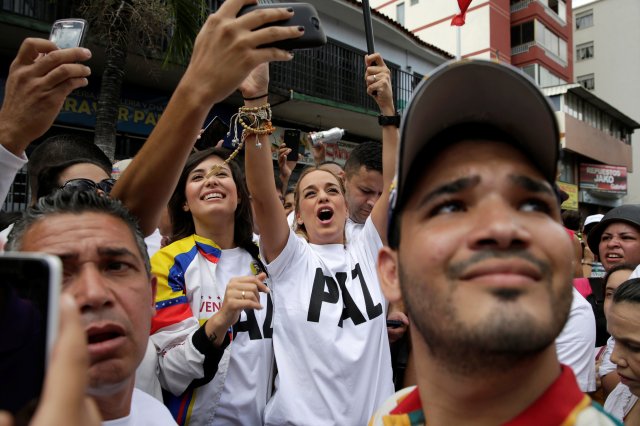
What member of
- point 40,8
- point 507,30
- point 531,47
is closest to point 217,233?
point 40,8

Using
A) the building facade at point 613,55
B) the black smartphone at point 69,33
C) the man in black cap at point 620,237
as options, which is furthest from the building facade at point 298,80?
the building facade at point 613,55

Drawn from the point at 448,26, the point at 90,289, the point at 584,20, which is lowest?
the point at 90,289

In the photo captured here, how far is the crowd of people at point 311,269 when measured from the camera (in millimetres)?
1061

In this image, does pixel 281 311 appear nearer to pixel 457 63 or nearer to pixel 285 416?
pixel 285 416

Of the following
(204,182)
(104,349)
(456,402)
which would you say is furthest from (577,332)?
(104,349)

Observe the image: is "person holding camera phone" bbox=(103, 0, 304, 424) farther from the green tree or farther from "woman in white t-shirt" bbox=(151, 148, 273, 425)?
the green tree

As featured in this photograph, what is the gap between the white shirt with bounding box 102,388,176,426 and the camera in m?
1.57

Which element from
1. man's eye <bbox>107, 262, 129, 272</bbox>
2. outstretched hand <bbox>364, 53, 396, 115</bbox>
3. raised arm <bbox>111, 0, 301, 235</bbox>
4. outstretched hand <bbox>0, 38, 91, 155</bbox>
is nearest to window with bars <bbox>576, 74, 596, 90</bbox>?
outstretched hand <bbox>364, 53, 396, 115</bbox>

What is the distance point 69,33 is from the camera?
183cm

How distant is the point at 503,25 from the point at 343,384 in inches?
1035

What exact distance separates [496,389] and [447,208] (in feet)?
1.39

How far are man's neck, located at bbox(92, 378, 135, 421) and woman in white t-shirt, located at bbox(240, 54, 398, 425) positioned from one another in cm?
97

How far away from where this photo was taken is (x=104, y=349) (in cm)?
135

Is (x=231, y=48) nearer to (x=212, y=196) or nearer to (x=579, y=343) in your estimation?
(x=212, y=196)
